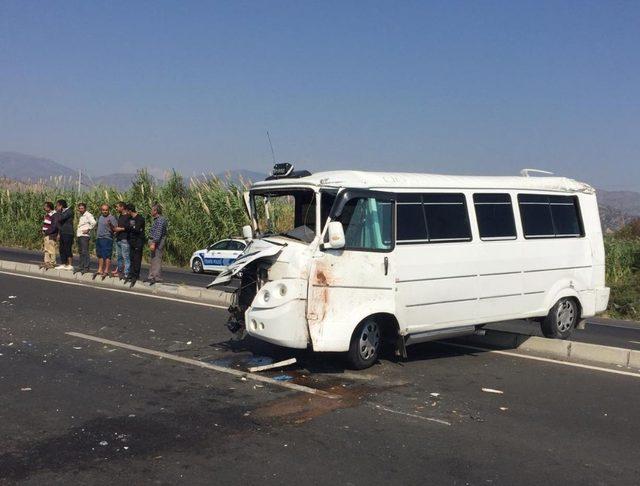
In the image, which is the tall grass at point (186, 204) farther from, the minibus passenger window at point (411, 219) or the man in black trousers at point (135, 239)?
the minibus passenger window at point (411, 219)

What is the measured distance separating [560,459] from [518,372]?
3.23 metres

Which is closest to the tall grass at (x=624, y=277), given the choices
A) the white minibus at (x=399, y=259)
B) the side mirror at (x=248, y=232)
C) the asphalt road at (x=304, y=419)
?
the white minibus at (x=399, y=259)

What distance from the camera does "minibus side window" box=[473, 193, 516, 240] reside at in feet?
32.2

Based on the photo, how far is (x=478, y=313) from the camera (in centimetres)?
969

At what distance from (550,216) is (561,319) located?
5.19 ft

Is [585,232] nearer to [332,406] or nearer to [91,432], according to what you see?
[332,406]

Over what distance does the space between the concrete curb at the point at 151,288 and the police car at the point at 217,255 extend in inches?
250

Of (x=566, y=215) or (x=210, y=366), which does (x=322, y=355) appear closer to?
(x=210, y=366)

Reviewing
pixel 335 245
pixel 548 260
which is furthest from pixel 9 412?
pixel 548 260

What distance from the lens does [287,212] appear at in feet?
32.6

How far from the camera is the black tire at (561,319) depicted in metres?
10.7

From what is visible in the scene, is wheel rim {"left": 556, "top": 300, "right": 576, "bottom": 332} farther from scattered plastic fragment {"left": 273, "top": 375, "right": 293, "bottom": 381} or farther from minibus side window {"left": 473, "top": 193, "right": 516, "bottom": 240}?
scattered plastic fragment {"left": 273, "top": 375, "right": 293, "bottom": 381}

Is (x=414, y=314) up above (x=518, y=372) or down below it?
above

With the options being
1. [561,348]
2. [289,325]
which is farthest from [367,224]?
[561,348]
